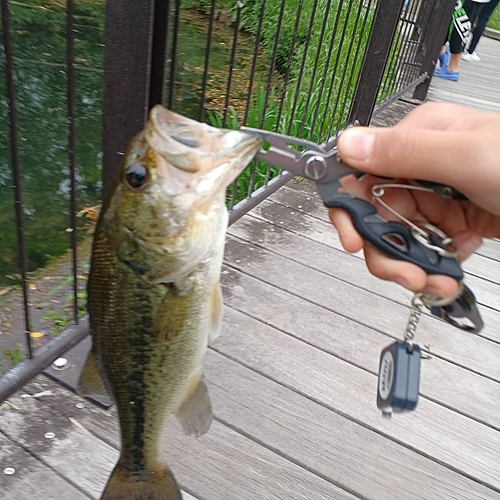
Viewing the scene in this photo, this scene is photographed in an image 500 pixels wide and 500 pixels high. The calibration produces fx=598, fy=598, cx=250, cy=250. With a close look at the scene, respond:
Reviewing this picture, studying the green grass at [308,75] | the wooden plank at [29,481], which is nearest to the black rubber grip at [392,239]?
the wooden plank at [29,481]

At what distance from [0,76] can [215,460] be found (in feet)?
12.9

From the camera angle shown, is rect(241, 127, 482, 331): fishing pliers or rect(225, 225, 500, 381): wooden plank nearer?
rect(241, 127, 482, 331): fishing pliers

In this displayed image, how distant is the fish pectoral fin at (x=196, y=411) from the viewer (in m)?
1.29

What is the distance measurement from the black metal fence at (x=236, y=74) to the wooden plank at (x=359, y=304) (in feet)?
0.91

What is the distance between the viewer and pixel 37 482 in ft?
5.44

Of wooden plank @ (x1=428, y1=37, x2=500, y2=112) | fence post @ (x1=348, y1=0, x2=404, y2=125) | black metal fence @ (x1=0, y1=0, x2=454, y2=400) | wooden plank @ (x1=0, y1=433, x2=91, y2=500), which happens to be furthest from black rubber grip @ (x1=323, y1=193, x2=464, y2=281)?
wooden plank @ (x1=428, y1=37, x2=500, y2=112)

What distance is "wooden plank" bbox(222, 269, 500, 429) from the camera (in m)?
2.13

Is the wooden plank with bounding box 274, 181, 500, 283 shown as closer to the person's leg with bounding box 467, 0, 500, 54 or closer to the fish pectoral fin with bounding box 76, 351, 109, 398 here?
the fish pectoral fin with bounding box 76, 351, 109, 398

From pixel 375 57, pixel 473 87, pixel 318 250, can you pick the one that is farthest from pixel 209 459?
pixel 473 87

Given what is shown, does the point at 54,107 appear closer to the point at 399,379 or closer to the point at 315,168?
the point at 315,168

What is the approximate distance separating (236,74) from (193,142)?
631 centimetres

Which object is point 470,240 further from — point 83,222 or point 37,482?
point 83,222

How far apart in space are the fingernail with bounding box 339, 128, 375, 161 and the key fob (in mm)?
368

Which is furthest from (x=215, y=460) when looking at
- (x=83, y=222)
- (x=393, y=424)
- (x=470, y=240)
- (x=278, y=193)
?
(x=83, y=222)
